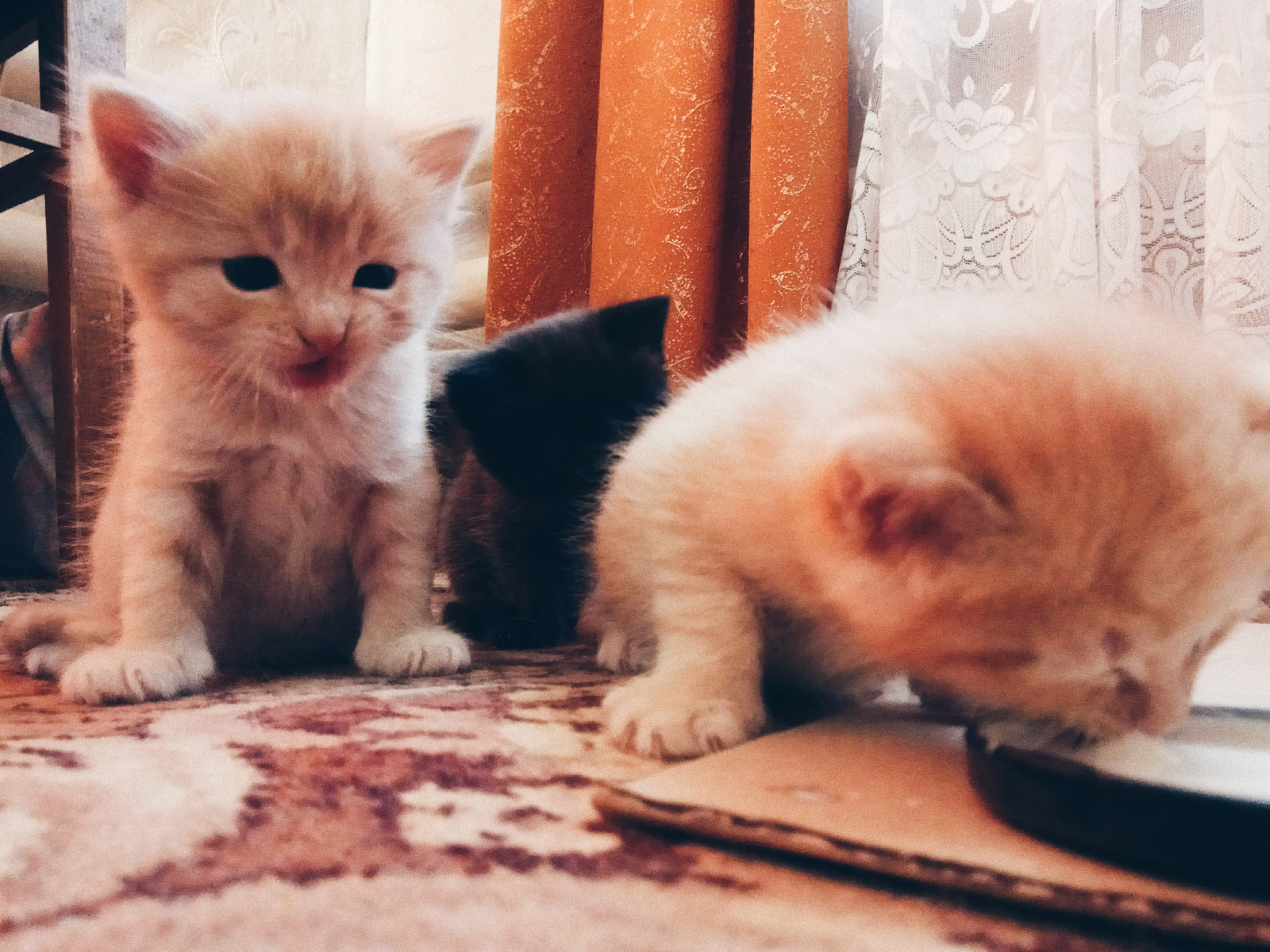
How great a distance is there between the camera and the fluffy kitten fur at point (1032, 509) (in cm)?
54

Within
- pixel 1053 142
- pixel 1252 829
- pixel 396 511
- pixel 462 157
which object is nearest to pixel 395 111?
pixel 462 157

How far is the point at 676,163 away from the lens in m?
1.72

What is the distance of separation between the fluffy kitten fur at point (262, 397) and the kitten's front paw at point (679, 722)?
320mm

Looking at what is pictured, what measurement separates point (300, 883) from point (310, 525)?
1.89ft

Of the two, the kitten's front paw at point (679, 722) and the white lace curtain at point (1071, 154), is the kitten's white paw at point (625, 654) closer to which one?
the kitten's front paw at point (679, 722)

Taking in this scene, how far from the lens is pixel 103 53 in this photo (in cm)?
153

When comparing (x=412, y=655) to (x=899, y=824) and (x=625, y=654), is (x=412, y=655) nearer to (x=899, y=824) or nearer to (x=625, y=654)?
(x=625, y=654)

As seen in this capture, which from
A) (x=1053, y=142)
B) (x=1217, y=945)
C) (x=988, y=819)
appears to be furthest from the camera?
(x=1053, y=142)

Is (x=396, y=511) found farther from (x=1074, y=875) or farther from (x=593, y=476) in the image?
(x=1074, y=875)

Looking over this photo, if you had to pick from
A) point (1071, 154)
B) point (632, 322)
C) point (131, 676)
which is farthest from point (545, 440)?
point (1071, 154)

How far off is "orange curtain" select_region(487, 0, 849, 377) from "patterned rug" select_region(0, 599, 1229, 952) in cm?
102

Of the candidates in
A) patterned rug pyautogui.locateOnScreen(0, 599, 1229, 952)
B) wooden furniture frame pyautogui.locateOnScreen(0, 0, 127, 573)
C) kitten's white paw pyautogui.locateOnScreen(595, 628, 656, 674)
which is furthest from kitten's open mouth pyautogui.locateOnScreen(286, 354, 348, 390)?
wooden furniture frame pyautogui.locateOnScreen(0, 0, 127, 573)

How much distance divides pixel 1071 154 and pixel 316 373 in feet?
3.49

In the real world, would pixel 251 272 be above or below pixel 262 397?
above
